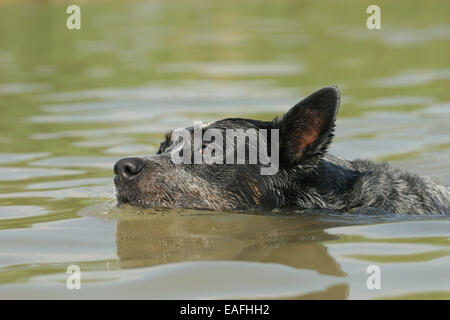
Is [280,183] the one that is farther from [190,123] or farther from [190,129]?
[190,123]

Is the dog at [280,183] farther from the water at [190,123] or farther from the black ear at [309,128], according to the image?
the water at [190,123]

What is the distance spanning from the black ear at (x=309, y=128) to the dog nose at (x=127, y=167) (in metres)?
1.39

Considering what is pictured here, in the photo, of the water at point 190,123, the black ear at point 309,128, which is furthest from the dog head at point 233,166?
the water at point 190,123

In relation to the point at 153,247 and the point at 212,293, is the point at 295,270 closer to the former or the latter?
the point at 212,293

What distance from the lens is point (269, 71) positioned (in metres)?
19.6

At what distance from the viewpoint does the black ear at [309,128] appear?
24.5 feet

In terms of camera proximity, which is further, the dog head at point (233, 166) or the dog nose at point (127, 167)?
the dog head at point (233, 166)

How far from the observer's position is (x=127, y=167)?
7.56 m

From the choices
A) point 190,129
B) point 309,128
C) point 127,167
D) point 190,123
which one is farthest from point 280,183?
point 190,123

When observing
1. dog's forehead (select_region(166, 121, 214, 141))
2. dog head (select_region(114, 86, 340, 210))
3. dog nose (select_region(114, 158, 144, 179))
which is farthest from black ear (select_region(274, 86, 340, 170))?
dog nose (select_region(114, 158, 144, 179))

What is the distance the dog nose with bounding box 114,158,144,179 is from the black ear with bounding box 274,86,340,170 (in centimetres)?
139

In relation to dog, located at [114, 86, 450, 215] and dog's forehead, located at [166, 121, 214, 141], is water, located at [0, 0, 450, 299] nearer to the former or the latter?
dog, located at [114, 86, 450, 215]

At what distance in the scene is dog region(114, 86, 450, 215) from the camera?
303 inches

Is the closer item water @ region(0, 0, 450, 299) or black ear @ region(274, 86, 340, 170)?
water @ region(0, 0, 450, 299)
